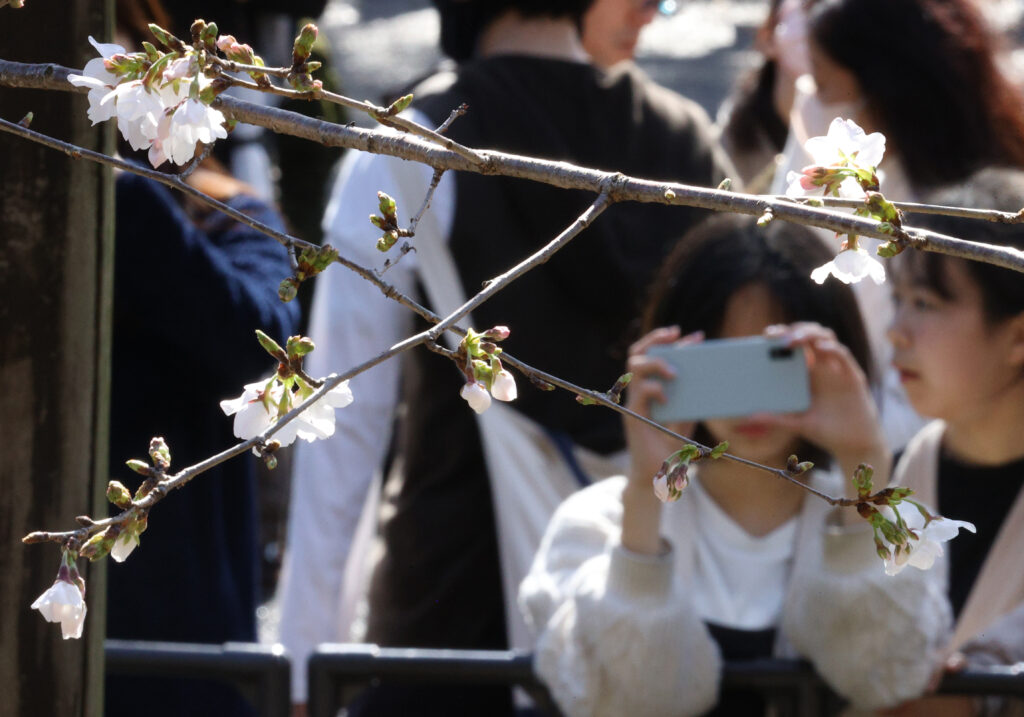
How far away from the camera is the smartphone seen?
202 cm

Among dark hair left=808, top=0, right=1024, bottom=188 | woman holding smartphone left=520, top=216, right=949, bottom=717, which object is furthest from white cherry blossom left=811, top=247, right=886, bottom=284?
dark hair left=808, top=0, right=1024, bottom=188

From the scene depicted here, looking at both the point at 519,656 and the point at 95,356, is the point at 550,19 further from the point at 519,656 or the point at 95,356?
the point at 95,356

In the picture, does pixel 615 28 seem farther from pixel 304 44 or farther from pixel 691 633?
pixel 304 44

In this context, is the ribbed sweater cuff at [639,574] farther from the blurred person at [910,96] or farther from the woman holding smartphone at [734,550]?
the blurred person at [910,96]

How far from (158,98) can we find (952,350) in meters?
1.57

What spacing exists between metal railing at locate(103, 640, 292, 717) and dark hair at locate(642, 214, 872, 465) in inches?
27.8

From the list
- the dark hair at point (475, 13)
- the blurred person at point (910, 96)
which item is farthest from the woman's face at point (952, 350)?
Answer: the dark hair at point (475, 13)

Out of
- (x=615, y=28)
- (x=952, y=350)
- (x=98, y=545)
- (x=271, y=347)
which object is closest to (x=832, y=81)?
(x=615, y=28)

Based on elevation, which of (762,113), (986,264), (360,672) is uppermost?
(762,113)

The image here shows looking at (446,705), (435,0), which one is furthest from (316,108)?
(446,705)

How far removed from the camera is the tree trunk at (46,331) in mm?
1000

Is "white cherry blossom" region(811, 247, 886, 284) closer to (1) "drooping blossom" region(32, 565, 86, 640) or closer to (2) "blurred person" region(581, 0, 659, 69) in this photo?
(1) "drooping blossom" region(32, 565, 86, 640)

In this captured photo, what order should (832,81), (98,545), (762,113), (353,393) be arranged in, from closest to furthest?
1. (98,545)
2. (353,393)
3. (832,81)
4. (762,113)

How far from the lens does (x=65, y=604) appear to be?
0.81m
